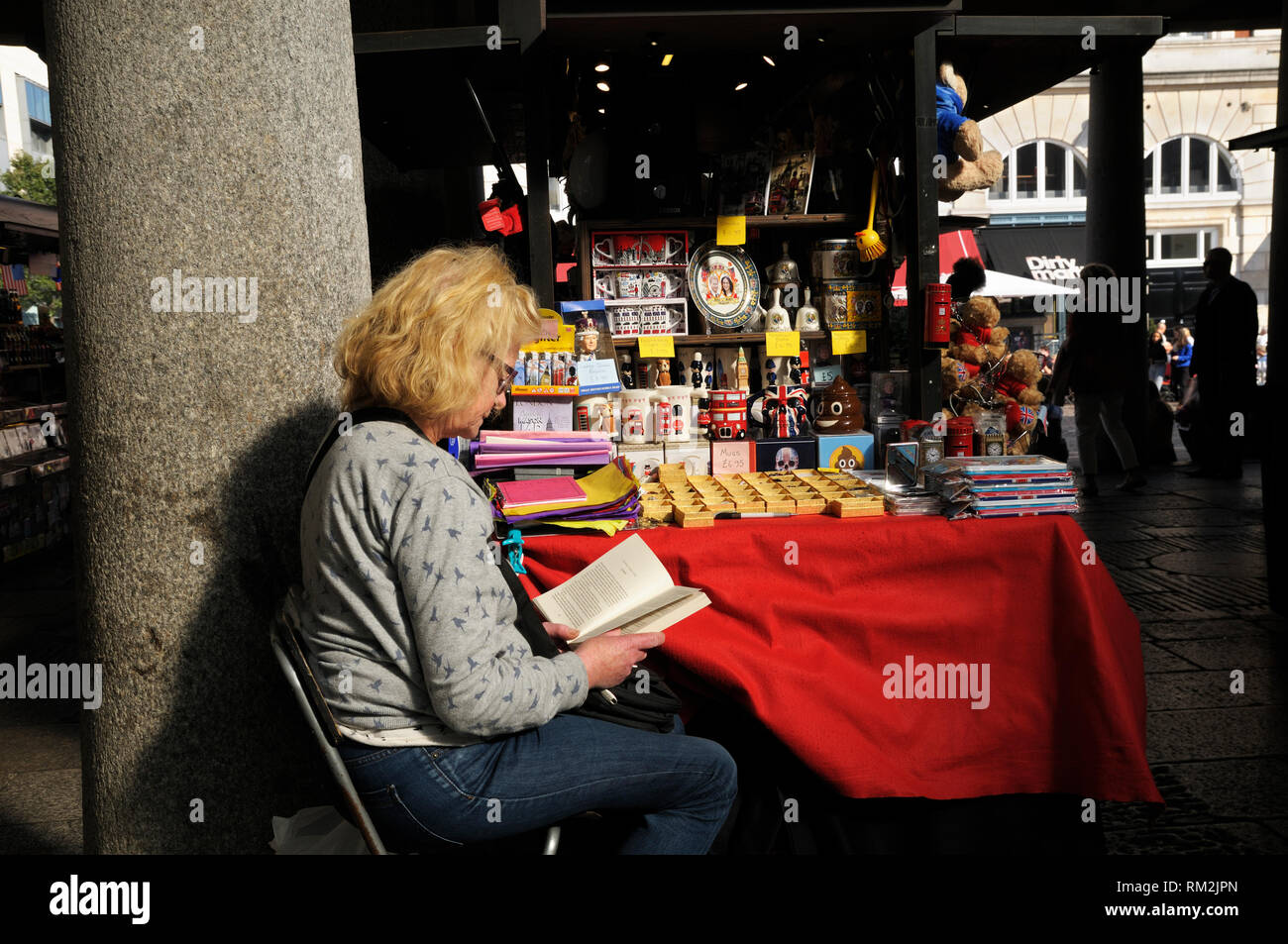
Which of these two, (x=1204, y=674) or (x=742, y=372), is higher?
A: (x=742, y=372)

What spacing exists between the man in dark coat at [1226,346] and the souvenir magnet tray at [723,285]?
21.4 ft

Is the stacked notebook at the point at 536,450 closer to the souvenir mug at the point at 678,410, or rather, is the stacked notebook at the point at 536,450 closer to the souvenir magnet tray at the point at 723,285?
the souvenir mug at the point at 678,410

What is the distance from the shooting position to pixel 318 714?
6.23 feet

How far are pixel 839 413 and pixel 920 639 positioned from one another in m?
1.42

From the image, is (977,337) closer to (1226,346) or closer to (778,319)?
(778,319)

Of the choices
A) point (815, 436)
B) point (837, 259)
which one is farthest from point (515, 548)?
point (837, 259)

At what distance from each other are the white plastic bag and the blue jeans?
12.3 inches

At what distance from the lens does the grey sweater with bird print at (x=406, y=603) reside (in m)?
1.84

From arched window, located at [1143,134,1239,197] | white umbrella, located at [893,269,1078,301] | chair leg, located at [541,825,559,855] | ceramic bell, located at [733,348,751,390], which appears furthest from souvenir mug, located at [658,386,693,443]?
arched window, located at [1143,134,1239,197]

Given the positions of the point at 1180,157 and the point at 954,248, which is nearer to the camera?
the point at 954,248
